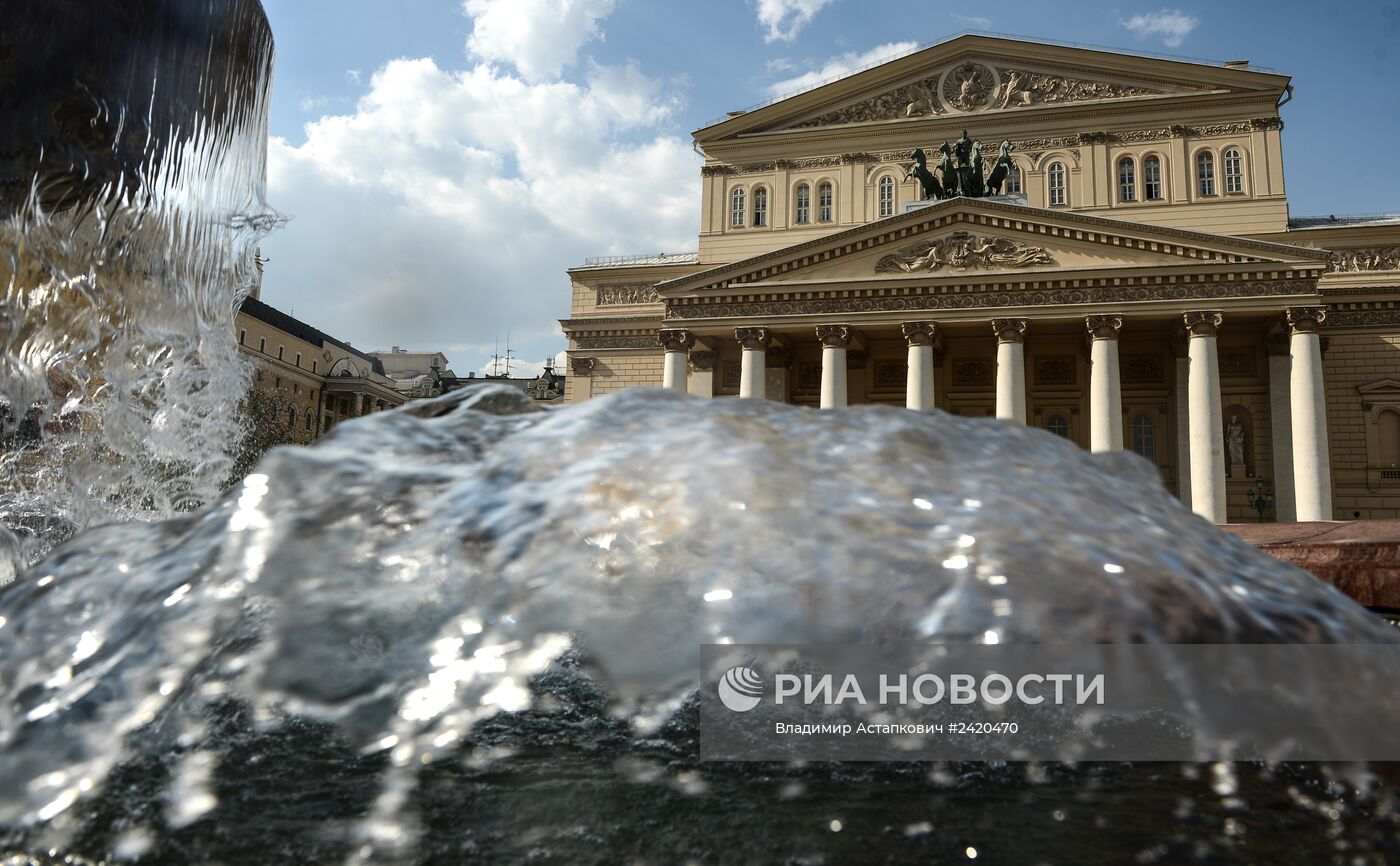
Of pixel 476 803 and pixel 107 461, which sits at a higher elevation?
pixel 107 461

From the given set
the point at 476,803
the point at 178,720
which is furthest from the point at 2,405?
the point at 476,803

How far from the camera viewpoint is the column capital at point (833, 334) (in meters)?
27.0

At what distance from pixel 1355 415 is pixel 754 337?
1786cm

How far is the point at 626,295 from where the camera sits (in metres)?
33.8

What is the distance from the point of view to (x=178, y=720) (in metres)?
1.70

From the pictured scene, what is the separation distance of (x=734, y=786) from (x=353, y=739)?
2.28 ft

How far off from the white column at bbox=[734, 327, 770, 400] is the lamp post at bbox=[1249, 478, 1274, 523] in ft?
46.2

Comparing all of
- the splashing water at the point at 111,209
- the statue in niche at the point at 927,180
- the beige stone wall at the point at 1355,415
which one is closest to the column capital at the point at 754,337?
the statue in niche at the point at 927,180

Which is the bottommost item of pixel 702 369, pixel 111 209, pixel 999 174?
pixel 111 209

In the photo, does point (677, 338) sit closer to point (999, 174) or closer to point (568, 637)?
point (999, 174)

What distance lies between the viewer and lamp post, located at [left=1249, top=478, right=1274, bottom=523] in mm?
24944

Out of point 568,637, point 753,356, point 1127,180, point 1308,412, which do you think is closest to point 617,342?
point 753,356

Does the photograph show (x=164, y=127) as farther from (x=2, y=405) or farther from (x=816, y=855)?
(x=816, y=855)

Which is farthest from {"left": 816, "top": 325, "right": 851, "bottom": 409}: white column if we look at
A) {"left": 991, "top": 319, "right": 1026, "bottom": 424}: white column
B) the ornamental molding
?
{"left": 991, "top": 319, "right": 1026, "bottom": 424}: white column
